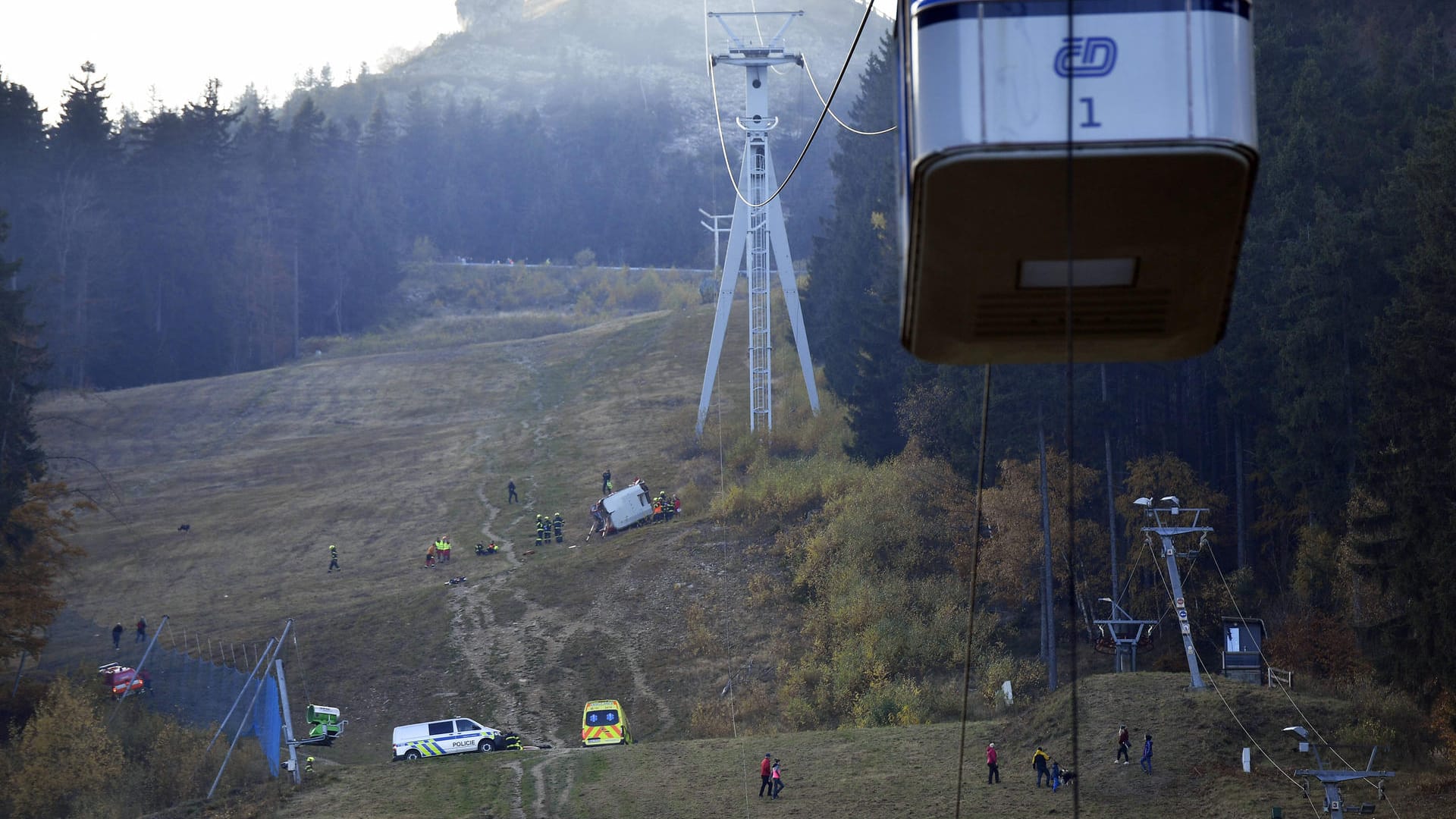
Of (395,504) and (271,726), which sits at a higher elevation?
(395,504)

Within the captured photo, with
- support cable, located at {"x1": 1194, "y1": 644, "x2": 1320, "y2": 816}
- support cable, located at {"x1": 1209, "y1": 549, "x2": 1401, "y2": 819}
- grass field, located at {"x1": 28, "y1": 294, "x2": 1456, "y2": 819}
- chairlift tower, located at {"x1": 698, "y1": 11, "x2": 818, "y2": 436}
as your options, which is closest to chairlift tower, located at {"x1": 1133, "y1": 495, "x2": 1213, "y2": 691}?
support cable, located at {"x1": 1194, "y1": 644, "x2": 1320, "y2": 816}

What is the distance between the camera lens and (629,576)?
4584 cm

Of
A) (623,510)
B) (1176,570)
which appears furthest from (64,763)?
(1176,570)

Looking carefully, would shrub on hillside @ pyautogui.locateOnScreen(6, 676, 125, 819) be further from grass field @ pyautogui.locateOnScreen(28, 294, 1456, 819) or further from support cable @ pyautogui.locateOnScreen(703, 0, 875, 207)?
support cable @ pyautogui.locateOnScreen(703, 0, 875, 207)

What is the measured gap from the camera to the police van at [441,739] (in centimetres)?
3366

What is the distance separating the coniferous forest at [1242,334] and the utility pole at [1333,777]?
2.11 m

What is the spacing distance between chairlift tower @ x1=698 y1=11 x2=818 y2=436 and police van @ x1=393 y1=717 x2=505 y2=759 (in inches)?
760

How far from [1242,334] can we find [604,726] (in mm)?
20283

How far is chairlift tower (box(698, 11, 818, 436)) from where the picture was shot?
48.4 m

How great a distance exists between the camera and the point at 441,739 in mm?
33781

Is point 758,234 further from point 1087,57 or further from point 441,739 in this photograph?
point 1087,57

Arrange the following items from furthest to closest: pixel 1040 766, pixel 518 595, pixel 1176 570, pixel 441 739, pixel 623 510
→ pixel 623 510
pixel 518 595
pixel 441 739
pixel 1176 570
pixel 1040 766

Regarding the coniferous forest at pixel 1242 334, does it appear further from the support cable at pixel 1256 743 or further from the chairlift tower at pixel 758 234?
the chairlift tower at pixel 758 234

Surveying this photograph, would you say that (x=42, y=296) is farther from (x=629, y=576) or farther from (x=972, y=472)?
(x=972, y=472)
